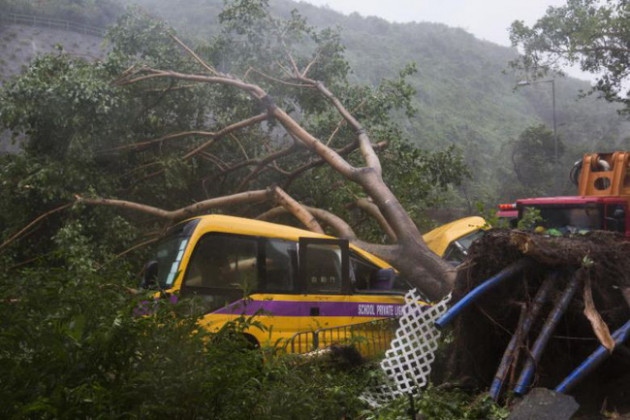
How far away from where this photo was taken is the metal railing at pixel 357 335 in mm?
7387

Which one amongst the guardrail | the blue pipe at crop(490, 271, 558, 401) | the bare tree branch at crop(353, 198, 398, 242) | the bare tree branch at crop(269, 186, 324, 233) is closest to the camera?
the blue pipe at crop(490, 271, 558, 401)

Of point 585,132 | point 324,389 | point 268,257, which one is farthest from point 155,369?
point 585,132

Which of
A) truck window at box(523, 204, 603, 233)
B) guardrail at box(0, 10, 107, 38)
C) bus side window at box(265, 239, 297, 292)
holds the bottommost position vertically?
bus side window at box(265, 239, 297, 292)

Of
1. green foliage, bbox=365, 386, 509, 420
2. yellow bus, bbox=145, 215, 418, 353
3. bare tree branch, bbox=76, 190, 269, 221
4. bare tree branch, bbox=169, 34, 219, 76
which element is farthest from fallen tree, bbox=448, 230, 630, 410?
bare tree branch, bbox=169, 34, 219, 76

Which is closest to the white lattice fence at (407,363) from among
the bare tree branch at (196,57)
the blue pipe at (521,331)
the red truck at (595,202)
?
the blue pipe at (521,331)

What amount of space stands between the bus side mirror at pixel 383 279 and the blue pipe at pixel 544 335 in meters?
2.88

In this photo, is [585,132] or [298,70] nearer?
[298,70]

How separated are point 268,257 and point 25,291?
15.4ft

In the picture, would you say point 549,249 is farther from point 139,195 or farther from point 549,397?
point 139,195

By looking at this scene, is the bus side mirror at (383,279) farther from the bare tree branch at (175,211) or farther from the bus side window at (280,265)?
the bare tree branch at (175,211)

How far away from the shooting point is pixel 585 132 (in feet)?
149

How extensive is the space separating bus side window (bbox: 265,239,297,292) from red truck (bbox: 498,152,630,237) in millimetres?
3948

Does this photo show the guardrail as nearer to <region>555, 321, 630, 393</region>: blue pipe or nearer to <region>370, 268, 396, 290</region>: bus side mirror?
<region>370, 268, 396, 290</region>: bus side mirror

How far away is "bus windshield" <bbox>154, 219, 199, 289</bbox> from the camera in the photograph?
7.67 metres
